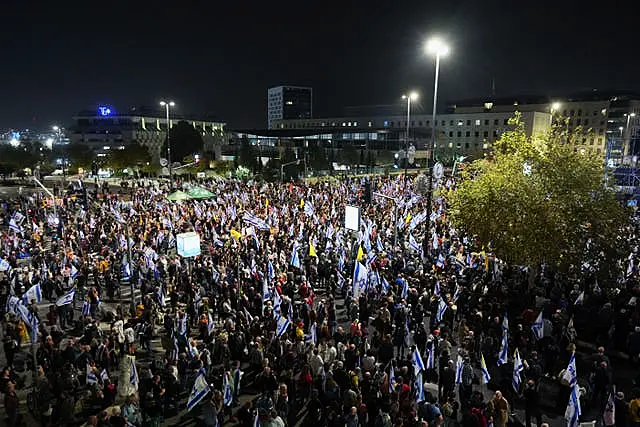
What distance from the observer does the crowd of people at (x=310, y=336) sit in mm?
10117

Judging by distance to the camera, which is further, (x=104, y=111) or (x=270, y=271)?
(x=104, y=111)

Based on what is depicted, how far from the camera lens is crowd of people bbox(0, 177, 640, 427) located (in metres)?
10.1

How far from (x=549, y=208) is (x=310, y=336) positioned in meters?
8.94

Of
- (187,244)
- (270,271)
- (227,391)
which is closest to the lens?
(227,391)

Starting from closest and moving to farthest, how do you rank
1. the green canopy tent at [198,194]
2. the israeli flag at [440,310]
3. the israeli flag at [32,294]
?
the israeli flag at [32,294] < the israeli flag at [440,310] < the green canopy tent at [198,194]

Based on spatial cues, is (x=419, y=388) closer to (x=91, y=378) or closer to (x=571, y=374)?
(x=571, y=374)

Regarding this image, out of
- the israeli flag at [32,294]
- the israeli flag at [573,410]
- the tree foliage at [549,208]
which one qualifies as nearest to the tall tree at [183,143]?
the israeli flag at [32,294]

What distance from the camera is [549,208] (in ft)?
51.6

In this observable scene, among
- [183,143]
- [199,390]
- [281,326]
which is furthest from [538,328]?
[183,143]

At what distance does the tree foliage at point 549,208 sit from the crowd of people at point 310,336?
1302 millimetres

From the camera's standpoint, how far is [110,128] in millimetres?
116938

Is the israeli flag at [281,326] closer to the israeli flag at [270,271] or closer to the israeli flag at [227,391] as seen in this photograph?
the israeli flag at [227,391]

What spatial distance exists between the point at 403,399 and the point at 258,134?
88.0 meters

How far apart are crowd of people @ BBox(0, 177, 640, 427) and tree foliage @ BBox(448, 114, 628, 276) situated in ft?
4.27
